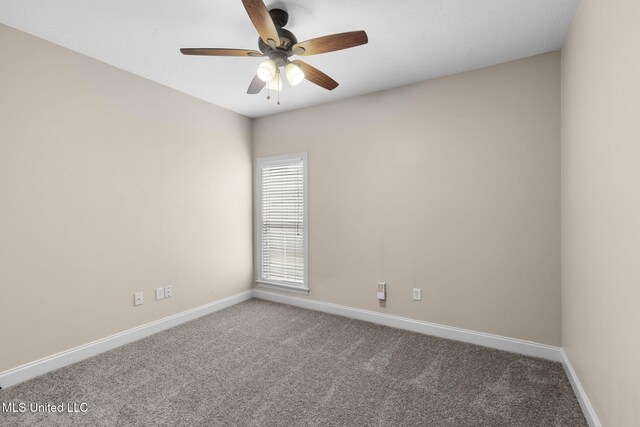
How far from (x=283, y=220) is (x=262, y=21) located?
2.77 metres

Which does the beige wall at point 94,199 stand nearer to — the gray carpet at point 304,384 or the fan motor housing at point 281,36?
the gray carpet at point 304,384

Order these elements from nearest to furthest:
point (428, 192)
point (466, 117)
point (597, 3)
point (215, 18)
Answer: point (597, 3) < point (215, 18) < point (466, 117) < point (428, 192)

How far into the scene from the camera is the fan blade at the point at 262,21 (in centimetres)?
154

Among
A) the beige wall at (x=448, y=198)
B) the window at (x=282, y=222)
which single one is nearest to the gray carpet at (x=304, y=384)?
the beige wall at (x=448, y=198)

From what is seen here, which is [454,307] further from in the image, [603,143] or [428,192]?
[603,143]

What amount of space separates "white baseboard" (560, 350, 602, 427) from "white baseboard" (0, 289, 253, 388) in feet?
11.6

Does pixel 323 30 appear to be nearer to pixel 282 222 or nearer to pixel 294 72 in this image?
pixel 294 72

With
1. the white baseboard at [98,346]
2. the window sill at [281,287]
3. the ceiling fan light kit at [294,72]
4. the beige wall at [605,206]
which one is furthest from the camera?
the window sill at [281,287]

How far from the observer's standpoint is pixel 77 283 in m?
2.61

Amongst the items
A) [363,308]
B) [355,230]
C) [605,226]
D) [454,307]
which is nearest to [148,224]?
[355,230]

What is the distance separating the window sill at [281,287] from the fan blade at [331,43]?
286cm

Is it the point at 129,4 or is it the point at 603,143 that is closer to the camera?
the point at 603,143

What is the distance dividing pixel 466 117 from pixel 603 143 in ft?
4.86

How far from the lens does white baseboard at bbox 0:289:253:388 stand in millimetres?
2244
